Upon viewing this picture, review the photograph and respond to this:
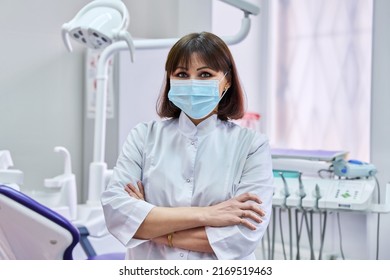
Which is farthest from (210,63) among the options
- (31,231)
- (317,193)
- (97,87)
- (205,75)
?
(317,193)

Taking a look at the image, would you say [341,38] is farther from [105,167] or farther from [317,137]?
[105,167]

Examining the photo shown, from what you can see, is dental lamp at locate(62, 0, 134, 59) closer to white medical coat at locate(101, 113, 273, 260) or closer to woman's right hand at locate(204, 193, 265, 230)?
white medical coat at locate(101, 113, 273, 260)

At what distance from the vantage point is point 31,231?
1378 mm

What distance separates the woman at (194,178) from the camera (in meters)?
1.12

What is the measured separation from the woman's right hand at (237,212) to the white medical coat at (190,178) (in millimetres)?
16

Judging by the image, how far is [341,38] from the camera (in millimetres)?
2102

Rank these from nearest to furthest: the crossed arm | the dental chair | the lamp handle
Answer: the crossed arm, the dental chair, the lamp handle

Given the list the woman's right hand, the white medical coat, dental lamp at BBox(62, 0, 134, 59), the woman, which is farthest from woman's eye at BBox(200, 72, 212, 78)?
dental lamp at BBox(62, 0, 134, 59)

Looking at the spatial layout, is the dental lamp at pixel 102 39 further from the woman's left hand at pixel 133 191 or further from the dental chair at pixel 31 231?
the woman's left hand at pixel 133 191

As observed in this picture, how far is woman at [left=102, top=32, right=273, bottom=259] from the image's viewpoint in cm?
112

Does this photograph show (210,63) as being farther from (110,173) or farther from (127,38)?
(110,173)

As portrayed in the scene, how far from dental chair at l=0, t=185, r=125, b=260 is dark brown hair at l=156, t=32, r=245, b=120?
15.3 inches

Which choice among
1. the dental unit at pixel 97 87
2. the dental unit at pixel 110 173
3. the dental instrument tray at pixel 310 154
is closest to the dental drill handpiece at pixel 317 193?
the dental unit at pixel 110 173
